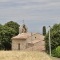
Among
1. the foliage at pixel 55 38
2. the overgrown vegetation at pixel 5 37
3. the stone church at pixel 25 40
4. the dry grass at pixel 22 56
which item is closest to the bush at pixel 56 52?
the foliage at pixel 55 38

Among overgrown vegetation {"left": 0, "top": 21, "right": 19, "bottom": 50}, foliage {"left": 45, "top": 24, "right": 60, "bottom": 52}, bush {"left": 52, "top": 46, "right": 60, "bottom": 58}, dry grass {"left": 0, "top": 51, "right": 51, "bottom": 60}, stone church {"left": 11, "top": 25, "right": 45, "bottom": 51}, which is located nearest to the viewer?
dry grass {"left": 0, "top": 51, "right": 51, "bottom": 60}

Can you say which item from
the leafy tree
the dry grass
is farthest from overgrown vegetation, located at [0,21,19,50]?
the dry grass

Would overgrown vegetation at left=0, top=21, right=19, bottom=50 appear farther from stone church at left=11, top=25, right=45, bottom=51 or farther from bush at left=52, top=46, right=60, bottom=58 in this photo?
bush at left=52, top=46, right=60, bottom=58

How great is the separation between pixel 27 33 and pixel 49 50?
2994cm

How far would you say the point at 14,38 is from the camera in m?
88.1

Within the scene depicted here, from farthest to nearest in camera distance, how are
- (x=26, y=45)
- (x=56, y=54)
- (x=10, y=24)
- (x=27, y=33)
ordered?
(x=10, y=24)
(x=27, y=33)
(x=26, y=45)
(x=56, y=54)

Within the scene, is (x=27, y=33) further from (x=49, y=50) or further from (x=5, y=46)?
(x=49, y=50)

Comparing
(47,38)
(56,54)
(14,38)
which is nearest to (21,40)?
(14,38)

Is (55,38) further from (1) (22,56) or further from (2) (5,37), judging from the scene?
(1) (22,56)

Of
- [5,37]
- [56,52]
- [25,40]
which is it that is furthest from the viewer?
[5,37]

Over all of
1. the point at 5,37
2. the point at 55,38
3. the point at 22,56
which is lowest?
the point at 22,56

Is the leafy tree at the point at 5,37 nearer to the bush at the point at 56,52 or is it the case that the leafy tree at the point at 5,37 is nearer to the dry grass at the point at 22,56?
the bush at the point at 56,52

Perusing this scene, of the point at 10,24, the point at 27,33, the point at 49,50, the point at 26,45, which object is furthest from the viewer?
the point at 10,24

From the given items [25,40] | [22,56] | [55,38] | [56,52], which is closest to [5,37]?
[25,40]
